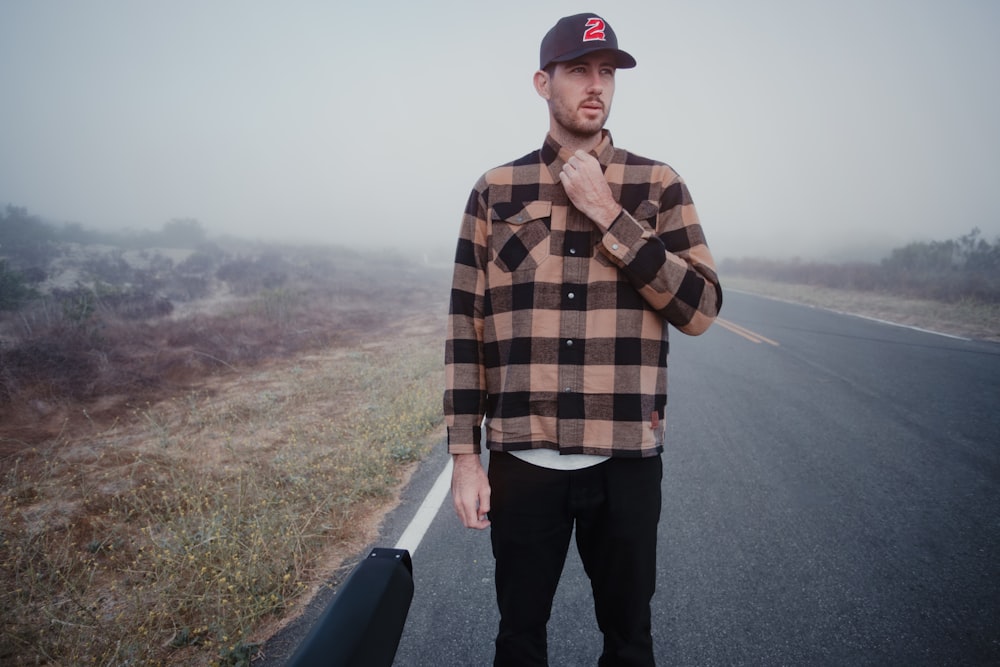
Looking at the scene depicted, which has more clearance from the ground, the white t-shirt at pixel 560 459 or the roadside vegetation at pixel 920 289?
the roadside vegetation at pixel 920 289

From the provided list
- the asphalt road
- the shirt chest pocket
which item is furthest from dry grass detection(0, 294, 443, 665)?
the shirt chest pocket

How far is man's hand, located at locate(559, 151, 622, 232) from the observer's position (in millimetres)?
1279

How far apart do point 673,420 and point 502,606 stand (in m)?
3.71

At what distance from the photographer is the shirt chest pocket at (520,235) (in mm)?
1415

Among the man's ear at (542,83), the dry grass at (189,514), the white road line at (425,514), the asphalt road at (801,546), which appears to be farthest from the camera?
the white road line at (425,514)

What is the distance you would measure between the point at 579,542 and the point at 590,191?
3.88 feet

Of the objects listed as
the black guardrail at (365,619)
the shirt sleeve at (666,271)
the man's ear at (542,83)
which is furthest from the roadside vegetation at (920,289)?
the black guardrail at (365,619)

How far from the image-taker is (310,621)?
85.4 inches

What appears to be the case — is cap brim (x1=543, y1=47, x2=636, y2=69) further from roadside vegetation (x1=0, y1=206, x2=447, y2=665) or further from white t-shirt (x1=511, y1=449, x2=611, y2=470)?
roadside vegetation (x1=0, y1=206, x2=447, y2=665)

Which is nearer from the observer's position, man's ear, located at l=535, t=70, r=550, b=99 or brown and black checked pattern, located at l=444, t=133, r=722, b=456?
brown and black checked pattern, located at l=444, t=133, r=722, b=456

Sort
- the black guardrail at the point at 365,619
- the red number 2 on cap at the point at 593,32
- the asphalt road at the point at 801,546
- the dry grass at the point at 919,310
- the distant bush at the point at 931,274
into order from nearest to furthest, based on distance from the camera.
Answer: the black guardrail at the point at 365,619
the red number 2 on cap at the point at 593,32
the asphalt road at the point at 801,546
the dry grass at the point at 919,310
the distant bush at the point at 931,274

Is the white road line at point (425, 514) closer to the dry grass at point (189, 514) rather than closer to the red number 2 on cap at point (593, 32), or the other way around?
the dry grass at point (189, 514)

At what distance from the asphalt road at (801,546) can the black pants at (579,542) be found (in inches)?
25.0

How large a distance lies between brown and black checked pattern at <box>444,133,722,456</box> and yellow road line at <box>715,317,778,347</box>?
8.04m
